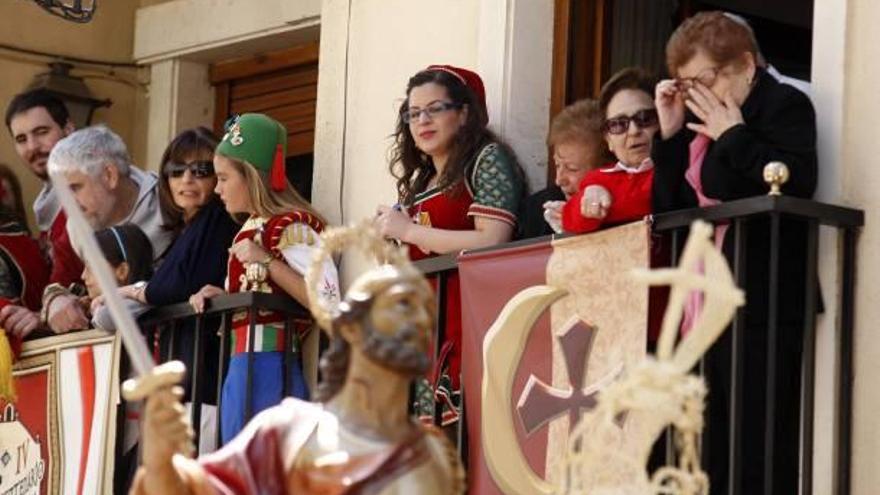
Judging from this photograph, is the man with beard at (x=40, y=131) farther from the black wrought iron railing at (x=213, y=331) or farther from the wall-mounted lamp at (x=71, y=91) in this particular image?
the black wrought iron railing at (x=213, y=331)

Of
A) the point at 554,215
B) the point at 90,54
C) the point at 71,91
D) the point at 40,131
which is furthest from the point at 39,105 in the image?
the point at 554,215

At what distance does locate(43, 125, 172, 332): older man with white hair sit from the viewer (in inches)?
467

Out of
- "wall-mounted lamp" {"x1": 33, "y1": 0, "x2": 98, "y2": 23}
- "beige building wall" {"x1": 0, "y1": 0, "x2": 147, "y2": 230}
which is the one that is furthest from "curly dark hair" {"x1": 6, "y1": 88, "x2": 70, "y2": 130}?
"beige building wall" {"x1": 0, "y1": 0, "x2": 147, "y2": 230}

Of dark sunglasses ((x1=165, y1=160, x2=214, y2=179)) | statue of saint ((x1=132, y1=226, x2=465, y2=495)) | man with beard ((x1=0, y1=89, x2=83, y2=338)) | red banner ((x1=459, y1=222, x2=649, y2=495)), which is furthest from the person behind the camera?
man with beard ((x1=0, y1=89, x2=83, y2=338))

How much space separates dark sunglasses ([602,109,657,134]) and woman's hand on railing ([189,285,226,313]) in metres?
2.01

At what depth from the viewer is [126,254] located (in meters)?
11.6

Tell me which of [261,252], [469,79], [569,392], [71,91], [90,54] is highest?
[90,54]

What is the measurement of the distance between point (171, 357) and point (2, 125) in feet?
10.0

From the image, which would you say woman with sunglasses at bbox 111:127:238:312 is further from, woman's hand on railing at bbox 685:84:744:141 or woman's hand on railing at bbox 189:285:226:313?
woman's hand on railing at bbox 685:84:744:141

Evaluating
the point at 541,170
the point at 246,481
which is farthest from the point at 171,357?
the point at 246,481

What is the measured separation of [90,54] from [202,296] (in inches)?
136

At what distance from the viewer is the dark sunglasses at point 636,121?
948cm

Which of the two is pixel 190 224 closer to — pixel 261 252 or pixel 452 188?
pixel 261 252

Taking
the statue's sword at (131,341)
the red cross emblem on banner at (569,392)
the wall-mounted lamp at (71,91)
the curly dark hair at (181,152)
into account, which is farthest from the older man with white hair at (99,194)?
the statue's sword at (131,341)
